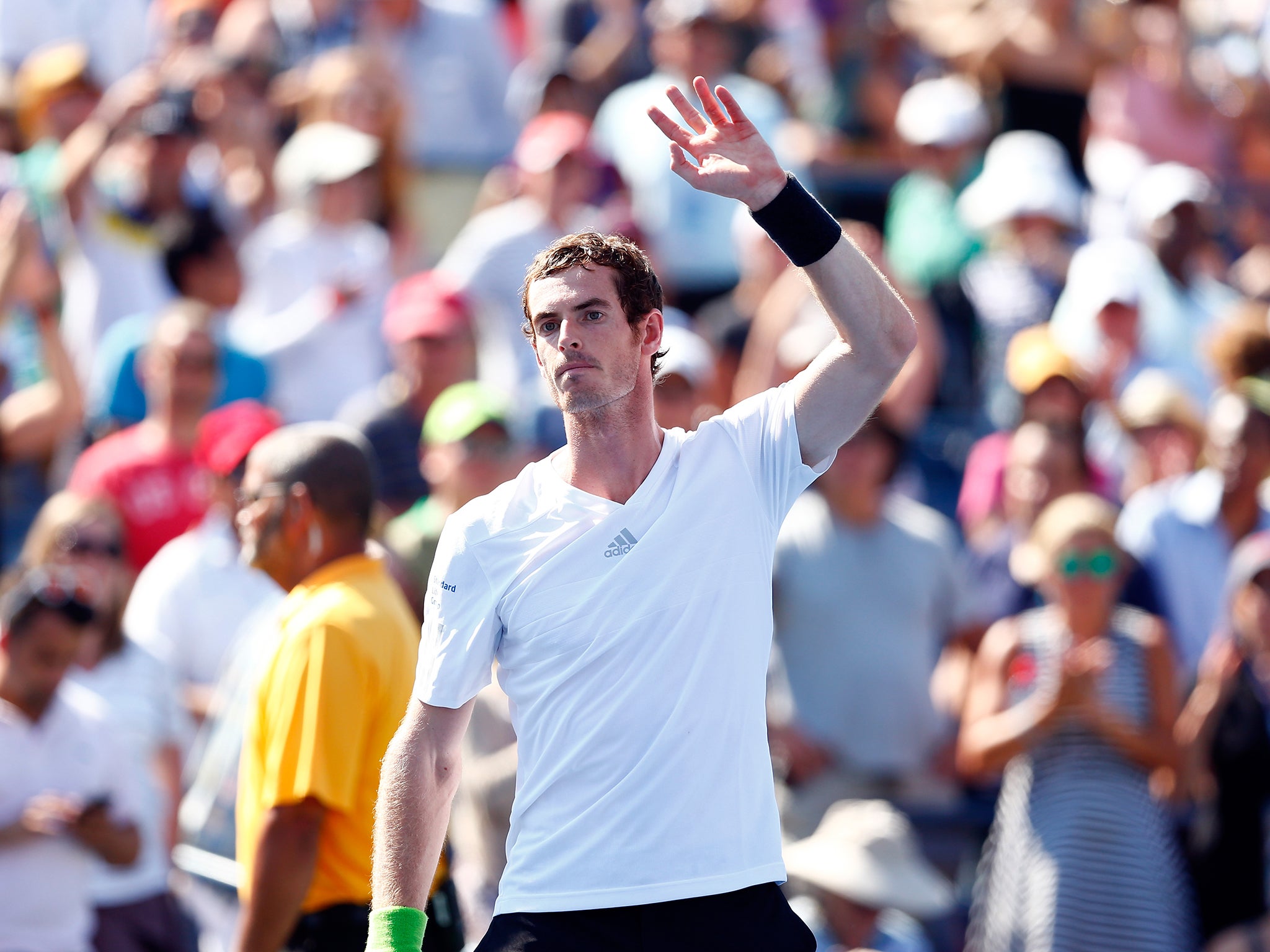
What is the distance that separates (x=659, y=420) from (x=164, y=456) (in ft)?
6.25

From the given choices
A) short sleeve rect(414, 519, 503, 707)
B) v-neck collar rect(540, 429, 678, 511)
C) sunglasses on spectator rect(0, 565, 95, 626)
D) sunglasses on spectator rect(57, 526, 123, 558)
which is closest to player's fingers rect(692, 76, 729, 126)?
v-neck collar rect(540, 429, 678, 511)

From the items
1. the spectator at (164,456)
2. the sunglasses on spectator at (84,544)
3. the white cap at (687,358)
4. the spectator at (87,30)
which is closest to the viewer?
the sunglasses on spectator at (84,544)

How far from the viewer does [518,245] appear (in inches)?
332

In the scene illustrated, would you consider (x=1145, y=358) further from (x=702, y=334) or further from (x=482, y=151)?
(x=482, y=151)

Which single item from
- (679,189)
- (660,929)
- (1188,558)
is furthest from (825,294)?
(679,189)

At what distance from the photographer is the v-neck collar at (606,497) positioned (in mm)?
3309

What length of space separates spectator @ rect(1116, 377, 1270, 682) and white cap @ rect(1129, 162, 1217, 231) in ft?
6.08

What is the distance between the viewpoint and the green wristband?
10.2 feet

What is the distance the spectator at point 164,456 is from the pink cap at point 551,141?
2.14 metres

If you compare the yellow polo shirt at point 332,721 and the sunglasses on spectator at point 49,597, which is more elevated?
the yellow polo shirt at point 332,721

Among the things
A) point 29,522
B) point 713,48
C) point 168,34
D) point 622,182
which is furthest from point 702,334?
point 168,34

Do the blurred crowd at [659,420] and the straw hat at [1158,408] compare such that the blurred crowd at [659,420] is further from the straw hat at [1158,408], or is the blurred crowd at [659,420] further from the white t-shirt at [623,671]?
the white t-shirt at [623,671]

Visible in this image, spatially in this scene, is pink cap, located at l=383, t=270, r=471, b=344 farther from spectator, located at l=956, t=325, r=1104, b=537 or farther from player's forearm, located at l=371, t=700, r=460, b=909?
player's forearm, located at l=371, t=700, r=460, b=909

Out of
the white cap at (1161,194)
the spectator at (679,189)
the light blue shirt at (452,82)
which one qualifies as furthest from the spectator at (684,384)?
the light blue shirt at (452,82)
